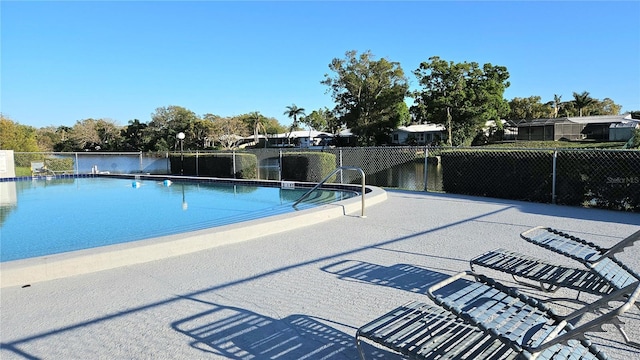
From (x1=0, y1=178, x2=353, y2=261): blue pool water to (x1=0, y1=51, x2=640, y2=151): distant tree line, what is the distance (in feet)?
55.3

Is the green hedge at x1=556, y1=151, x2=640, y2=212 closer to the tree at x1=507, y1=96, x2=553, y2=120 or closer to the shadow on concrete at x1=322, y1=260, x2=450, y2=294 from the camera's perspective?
the shadow on concrete at x1=322, y1=260, x2=450, y2=294

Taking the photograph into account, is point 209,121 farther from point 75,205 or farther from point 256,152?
point 75,205

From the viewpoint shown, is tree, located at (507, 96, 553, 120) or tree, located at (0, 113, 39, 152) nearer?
tree, located at (0, 113, 39, 152)

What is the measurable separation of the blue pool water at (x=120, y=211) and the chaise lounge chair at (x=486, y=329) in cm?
576

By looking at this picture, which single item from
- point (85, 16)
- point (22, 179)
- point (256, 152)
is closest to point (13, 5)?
point (85, 16)

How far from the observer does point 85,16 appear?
1666 centimetres

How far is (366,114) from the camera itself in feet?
135

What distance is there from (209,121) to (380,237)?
155ft

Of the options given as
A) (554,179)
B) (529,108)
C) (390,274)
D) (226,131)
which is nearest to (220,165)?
(554,179)

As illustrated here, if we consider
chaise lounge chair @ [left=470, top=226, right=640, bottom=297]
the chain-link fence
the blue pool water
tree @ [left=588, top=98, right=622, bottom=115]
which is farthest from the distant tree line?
chaise lounge chair @ [left=470, top=226, right=640, bottom=297]

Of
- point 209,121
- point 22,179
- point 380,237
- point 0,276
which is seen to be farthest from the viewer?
point 209,121

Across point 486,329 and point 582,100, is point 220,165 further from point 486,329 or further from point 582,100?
point 582,100

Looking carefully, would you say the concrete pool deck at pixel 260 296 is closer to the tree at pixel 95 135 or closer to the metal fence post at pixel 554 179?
the metal fence post at pixel 554 179

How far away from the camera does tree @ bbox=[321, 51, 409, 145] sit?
39.8 meters
